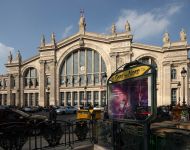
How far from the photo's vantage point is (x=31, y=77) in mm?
58438

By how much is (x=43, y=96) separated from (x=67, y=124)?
1763 inches

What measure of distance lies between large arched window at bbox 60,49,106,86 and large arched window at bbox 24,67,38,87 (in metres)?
7.03

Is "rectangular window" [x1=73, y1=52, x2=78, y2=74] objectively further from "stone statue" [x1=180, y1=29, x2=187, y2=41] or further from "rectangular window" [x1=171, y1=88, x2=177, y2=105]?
"stone statue" [x1=180, y1=29, x2=187, y2=41]

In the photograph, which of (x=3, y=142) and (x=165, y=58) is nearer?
(x=3, y=142)

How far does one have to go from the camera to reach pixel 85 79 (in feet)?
171

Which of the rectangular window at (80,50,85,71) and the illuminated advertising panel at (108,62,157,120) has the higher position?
the rectangular window at (80,50,85,71)

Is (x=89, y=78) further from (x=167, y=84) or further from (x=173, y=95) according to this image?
(x=173, y=95)

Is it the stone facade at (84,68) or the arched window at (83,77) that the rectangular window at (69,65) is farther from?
the stone facade at (84,68)

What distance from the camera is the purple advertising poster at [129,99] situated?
6.68 metres

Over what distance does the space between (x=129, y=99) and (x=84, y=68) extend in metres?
45.0

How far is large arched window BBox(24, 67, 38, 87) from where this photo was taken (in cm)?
5778

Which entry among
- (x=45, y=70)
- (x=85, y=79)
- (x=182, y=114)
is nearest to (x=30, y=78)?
(x=45, y=70)

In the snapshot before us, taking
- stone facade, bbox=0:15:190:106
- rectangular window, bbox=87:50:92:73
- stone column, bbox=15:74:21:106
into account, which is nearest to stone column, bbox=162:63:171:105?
stone facade, bbox=0:15:190:106

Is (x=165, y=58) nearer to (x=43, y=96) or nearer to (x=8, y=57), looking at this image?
(x=43, y=96)
